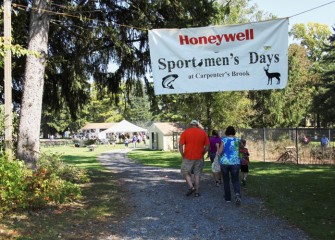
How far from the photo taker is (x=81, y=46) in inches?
476

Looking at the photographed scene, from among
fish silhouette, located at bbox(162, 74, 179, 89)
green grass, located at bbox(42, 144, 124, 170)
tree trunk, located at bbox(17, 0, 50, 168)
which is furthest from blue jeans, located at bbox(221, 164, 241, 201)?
green grass, located at bbox(42, 144, 124, 170)

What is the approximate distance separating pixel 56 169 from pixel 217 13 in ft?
21.9

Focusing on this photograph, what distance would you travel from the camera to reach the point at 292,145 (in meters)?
21.7

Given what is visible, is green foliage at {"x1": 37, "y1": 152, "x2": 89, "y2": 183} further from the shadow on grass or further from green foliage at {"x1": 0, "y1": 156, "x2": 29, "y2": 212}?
green foliage at {"x1": 0, "y1": 156, "x2": 29, "y2": 212}

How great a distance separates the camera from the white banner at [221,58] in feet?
27.9

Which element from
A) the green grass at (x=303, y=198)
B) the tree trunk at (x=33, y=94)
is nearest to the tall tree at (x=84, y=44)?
the tree trunk at (x=33, y=94)

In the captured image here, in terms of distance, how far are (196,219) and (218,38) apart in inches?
161

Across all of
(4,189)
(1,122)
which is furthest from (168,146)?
(4,189)

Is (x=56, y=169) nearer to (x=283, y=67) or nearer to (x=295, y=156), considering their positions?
(x=283, y=67)

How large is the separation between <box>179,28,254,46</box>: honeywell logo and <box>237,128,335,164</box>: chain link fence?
12.4m

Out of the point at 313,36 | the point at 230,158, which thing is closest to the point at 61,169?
the point at 230,158

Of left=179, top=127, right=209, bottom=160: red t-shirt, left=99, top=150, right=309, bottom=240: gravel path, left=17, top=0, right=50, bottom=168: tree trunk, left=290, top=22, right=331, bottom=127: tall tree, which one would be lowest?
left=99, top=150, right=309, bottom=240: gravel path

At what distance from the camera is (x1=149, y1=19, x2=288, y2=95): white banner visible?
8.52 m

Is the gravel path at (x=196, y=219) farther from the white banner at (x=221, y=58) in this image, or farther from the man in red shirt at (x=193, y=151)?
the white banner at (x=221, y=58)
